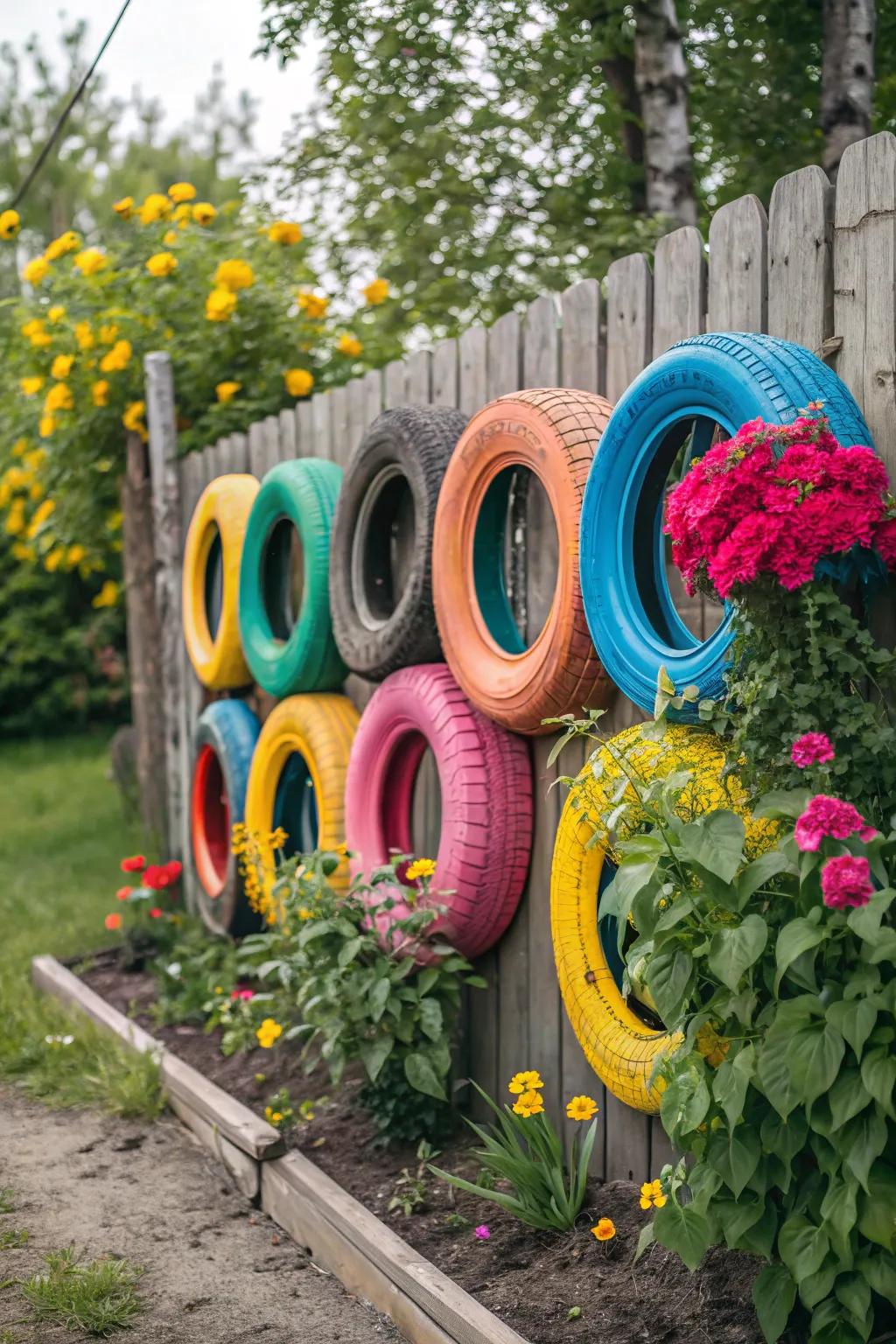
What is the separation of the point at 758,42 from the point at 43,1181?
214 inches

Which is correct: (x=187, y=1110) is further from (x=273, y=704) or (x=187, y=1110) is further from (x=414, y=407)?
(x=414, y=407)

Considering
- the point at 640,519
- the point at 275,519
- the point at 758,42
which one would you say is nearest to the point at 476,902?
the point at 640,519

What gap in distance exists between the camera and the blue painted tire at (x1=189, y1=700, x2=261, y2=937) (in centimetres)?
493

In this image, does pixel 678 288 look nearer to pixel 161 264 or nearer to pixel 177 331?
pixel 161 264

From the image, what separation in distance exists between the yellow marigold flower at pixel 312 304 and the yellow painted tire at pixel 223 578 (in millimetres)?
953

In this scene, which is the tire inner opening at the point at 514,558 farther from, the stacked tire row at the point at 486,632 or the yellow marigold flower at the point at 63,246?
the yellow marigold flower at the point at 63,246

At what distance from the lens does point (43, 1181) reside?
3414 millimetres

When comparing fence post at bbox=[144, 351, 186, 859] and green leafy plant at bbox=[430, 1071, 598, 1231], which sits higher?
fence post at bbox=[144, 351, 186, 859]

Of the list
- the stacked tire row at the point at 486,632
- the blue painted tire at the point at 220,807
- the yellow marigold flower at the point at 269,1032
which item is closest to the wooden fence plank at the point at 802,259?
the stacked tire row at the point at 486,632

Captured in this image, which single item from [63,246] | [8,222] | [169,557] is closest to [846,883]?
[169,557]

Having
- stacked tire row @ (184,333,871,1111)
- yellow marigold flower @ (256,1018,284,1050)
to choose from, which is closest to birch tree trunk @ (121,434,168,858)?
stacked tire row @ (184,333,871,1111)

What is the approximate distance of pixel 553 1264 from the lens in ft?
8.70

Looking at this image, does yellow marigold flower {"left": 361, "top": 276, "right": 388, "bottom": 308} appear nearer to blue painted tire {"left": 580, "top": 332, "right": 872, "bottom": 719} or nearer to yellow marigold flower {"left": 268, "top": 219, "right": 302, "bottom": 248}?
yellow marigold flower {"left": 268, "top": 219, "right": 302, "bottom": 248}

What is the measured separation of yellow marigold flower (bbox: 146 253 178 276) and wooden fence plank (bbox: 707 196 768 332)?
12.3 feet
